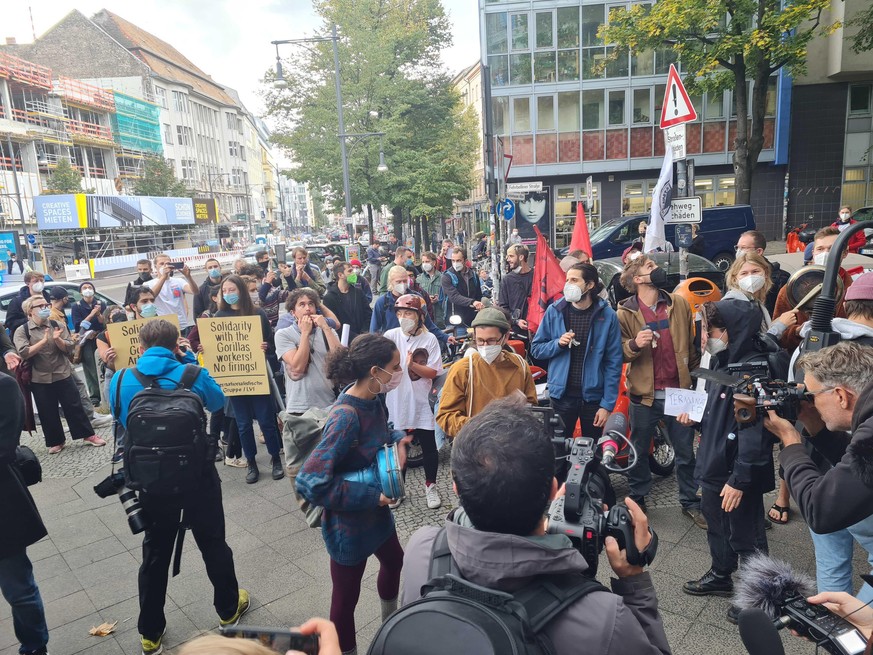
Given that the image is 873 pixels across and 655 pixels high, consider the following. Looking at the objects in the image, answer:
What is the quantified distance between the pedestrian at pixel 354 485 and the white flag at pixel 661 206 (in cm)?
429

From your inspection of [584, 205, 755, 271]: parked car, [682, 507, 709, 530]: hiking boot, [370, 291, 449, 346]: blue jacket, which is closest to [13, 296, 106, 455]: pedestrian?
[370, 291, 449, 346]: blue jacket

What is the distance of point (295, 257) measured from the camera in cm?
955

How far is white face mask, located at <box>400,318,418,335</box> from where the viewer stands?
4797mm

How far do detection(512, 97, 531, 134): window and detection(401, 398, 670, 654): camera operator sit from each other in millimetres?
28863

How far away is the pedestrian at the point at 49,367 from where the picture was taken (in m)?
6.65

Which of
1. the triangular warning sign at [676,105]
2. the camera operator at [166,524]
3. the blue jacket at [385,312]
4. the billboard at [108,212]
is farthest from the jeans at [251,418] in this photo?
the billboard at [108,212]

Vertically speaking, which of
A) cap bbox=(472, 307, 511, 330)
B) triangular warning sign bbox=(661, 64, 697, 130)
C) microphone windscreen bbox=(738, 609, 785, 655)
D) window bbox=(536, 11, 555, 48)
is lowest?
microphone windscreen bbox=(738, 609, 785, 655)

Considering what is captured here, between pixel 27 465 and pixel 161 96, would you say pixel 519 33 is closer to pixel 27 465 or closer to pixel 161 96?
pixel 27 465

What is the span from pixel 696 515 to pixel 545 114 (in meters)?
26.9

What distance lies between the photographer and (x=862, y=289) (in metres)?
2.87

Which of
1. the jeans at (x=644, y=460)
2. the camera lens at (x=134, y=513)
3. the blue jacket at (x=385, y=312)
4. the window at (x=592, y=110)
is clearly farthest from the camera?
the window at (x=592, y=110)

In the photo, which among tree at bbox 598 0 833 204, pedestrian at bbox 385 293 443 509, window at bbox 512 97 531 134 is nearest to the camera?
pedestrian at bbox 385 293 443 509

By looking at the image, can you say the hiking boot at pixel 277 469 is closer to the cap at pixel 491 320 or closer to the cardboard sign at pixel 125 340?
the cardboard sign at pixel 125 340

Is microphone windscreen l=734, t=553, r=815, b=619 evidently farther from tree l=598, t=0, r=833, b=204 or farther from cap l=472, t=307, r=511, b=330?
tree l=598, t=0, r=833, b=204
